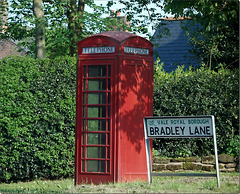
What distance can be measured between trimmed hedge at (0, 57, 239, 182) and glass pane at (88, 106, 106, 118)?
2.96 m

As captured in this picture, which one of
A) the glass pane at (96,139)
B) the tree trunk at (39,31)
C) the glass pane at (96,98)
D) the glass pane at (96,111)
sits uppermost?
the tree trunk at (39,31)

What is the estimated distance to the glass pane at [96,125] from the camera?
8.73 meters

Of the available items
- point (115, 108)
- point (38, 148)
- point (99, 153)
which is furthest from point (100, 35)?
point (38, 148)

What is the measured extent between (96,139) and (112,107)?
0.72m

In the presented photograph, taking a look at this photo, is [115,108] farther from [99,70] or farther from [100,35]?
[100,35]

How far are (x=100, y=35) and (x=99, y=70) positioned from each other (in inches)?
26.8

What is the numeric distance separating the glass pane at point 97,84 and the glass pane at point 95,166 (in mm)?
1421

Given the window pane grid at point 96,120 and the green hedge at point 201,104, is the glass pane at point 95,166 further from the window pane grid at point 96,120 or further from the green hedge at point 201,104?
the green hedge at point 201,104

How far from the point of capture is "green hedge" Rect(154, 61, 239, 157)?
11984 mm

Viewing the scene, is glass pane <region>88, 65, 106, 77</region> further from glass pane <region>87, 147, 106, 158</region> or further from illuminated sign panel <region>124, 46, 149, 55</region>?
glass pane <region>87, 147, 106, 158</region>

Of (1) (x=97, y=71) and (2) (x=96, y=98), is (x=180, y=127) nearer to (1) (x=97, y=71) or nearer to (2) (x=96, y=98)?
(2) (x=96, y=98)

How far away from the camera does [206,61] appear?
649 inches

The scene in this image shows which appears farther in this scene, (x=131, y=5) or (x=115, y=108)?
(x=131, y=5)

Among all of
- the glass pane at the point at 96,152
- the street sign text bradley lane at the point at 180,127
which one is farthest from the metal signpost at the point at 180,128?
the glass pane at the point at 96,152
